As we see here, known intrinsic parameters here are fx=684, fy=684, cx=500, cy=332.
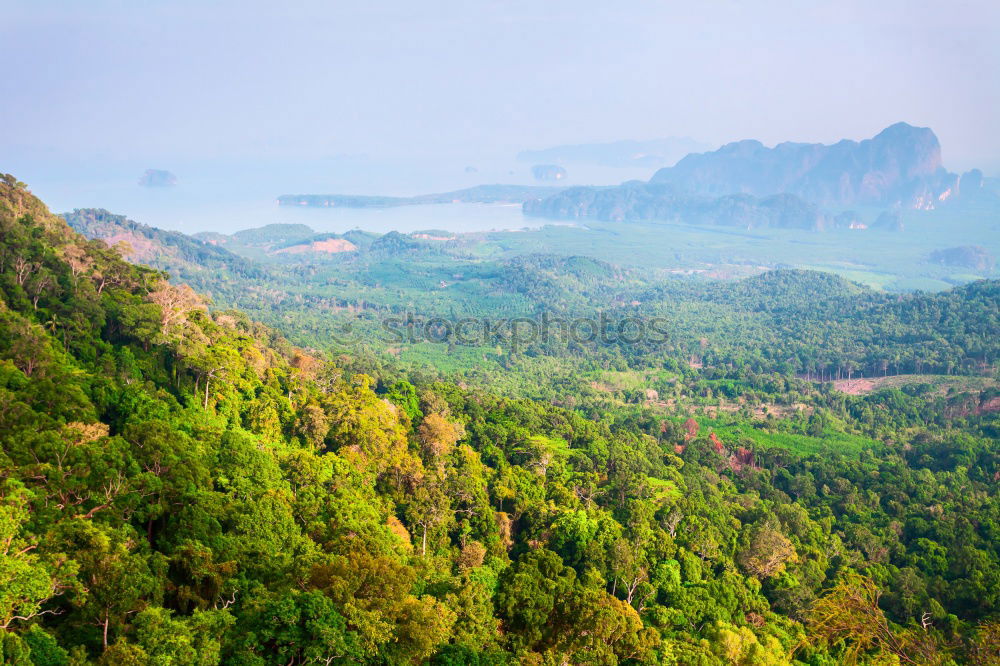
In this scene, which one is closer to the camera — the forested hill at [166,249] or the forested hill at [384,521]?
the forested hill at [384,521]

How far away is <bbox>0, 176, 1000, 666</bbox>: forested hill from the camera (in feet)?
44.9

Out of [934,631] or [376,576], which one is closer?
[376,576]

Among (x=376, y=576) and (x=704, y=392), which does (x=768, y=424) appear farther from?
(x=376, y=576)

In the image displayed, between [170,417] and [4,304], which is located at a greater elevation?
[4,304]

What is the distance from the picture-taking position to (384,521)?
23516 mm

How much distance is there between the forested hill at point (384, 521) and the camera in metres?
13.7

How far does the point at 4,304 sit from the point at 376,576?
2073cm

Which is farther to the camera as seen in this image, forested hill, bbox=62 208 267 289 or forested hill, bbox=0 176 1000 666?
forested hill, bbox=62 208 267 289

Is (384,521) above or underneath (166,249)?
underneath

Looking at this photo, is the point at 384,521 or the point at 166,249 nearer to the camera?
the point at 384,521

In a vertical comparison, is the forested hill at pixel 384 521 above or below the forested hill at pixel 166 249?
below

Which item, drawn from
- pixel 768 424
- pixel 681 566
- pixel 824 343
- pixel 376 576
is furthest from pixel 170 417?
pixel 824 343

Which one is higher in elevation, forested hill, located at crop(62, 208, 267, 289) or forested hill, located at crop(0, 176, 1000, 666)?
forested hill, located at crop(62, 208, 267, 289)

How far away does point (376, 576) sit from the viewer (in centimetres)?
1469
